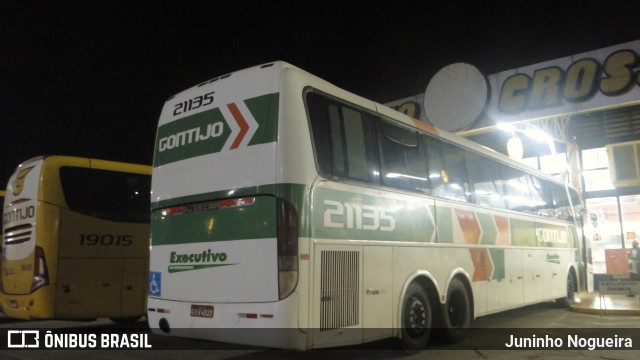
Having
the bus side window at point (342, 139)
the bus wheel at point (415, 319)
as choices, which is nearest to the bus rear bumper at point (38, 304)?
the bus side window at point (342, 139)

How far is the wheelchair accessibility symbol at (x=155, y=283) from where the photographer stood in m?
6.67

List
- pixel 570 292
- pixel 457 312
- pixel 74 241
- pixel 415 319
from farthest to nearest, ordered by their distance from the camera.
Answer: pixel 570 292 < pixel 74 241 < pixel 457 312 < pixel 415 319

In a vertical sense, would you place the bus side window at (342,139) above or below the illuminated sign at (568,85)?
below

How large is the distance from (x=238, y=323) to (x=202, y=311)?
63 cm

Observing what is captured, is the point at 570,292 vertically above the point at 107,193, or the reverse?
the point at 107,193

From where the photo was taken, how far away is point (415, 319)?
7121 mm

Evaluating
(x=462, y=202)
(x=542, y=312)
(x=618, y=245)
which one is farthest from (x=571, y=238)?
(x=462, y=202)

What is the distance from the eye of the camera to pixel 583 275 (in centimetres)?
1471

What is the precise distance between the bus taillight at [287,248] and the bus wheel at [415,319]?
207 centimetres

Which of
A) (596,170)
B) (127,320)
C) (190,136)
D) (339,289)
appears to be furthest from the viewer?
(596,170)

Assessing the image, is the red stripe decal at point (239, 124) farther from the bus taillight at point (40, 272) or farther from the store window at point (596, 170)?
the store window at point (596, 170)

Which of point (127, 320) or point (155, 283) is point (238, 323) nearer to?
point (155, 283)

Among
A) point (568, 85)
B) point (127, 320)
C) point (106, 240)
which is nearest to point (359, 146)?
point (106, 240)

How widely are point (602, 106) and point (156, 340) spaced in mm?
12160
